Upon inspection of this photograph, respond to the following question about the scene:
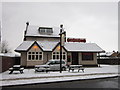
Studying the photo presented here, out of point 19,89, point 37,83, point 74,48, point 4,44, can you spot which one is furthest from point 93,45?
point 4,44

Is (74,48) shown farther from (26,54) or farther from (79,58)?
(26,54)

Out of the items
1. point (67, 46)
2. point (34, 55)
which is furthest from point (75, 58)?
point (34, 55)

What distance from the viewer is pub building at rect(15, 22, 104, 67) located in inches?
918

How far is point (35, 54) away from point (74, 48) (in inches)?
313

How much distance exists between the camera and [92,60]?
26.6 m

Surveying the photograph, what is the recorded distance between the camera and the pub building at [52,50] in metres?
23.3

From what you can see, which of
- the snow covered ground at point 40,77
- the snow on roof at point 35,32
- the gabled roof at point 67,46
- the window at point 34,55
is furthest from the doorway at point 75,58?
the snow covered ground at point 40,77

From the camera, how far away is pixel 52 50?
24047 mm

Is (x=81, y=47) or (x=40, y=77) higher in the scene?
(x=81, y=47)

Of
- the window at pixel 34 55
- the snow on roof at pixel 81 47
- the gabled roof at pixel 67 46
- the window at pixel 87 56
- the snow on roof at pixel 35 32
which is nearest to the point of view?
the window at pixel 34 55

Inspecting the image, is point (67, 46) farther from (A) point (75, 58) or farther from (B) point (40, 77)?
(B) point (40, 77)

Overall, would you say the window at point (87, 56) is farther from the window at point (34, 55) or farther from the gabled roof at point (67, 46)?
the window at point (34, 55)

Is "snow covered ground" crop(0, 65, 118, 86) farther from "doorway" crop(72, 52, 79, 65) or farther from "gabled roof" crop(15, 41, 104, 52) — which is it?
"doorway" crop(72, 52, 79, 65)

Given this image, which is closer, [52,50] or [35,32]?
[52,50]
